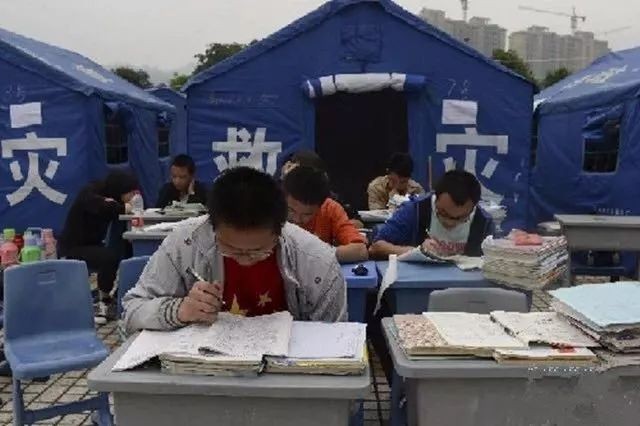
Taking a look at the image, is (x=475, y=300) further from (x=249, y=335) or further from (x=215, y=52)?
(x=215, y=52)

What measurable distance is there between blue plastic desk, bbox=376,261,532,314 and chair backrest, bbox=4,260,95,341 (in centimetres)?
163

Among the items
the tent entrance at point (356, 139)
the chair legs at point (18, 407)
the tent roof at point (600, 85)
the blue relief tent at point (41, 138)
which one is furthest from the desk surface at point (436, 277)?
the tent entrance at point (356, 139)

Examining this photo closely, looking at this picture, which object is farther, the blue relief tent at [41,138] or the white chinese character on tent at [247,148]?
the white chinese character on tent at [247,148]

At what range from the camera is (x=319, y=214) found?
159 inches

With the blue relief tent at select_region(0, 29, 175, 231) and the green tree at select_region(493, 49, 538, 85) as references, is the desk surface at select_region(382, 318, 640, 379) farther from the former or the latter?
the green tree at select_region(493, 49, 538, 85)

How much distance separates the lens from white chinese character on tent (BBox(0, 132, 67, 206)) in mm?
8172

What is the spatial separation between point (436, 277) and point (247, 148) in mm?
5395

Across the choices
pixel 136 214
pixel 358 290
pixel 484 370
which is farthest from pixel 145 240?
pixel 484 370

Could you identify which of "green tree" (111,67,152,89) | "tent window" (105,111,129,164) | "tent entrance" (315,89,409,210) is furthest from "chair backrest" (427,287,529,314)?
"green tree" (111,67,152,89)

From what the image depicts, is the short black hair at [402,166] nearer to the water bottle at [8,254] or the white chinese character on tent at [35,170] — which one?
the water bottle at [8,254]

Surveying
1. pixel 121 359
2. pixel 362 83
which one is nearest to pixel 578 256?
pixel 362 83

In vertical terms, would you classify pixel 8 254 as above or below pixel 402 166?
below

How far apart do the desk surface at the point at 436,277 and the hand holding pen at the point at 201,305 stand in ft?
5.06

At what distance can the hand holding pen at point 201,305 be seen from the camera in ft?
6.04
